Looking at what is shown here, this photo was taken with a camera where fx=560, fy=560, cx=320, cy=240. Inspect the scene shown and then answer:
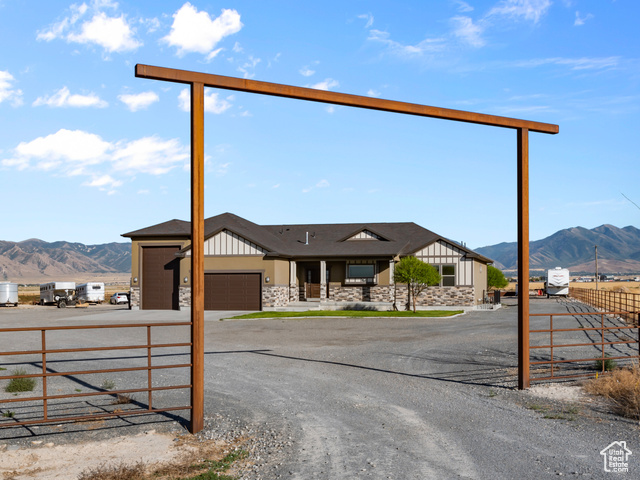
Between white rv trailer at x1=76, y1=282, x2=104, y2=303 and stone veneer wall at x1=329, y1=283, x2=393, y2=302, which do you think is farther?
white rv trailer at x1=76, y1=282, x2=104, y2=303

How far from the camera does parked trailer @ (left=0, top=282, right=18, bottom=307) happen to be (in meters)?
53.0

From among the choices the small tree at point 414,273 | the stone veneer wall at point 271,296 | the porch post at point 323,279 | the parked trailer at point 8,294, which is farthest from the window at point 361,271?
the parked trailer at point 8,294

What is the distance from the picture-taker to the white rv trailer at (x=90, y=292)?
184 ft

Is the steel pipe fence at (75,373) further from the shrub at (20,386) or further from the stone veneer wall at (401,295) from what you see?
the stone veneer wall at (401,295)

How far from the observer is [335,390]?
12.5 meters

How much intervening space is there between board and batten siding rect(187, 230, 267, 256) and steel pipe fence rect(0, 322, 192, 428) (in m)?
12.2

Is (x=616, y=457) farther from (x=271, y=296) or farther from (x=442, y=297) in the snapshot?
(x=442, y=297)

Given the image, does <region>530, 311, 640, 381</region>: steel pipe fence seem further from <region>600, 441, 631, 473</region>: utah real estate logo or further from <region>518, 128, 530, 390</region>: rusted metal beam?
<region>600, 441, 631, 473</region>: utah real estate logo

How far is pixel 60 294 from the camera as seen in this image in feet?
174

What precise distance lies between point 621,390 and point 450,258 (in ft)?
103

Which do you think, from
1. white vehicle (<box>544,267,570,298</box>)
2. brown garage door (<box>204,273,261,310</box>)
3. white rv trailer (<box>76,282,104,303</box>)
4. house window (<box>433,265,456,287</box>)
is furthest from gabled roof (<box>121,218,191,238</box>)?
white vehicle (<box>544,267,570,298</box>)

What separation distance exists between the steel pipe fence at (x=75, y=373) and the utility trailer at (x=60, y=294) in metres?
26.1

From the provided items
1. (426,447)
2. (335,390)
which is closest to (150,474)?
(426,447)

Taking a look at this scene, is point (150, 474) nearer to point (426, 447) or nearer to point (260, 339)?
point (426, 447)
